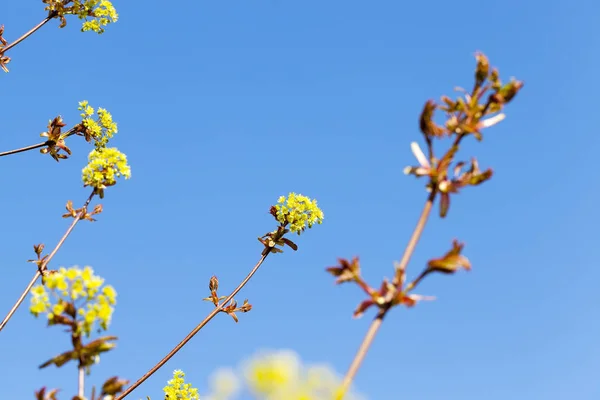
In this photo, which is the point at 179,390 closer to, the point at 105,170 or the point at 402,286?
the point at 105,170

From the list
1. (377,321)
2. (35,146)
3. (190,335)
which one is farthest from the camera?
(35,146)

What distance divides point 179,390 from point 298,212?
270cm

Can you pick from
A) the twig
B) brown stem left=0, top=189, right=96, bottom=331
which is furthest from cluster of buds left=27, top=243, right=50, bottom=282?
the twig

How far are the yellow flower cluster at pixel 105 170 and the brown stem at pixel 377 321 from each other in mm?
4011

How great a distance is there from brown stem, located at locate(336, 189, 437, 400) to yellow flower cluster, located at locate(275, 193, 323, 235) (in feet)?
16.3

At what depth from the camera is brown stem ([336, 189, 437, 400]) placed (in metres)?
2.36

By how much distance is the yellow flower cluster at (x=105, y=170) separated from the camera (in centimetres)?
609

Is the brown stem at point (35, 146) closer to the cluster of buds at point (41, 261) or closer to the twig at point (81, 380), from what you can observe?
the cluster of buds at point (41, 261)

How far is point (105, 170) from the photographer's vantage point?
20.1 ft

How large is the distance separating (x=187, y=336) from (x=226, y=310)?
3.45 ft

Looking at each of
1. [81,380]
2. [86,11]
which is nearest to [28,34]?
[86,11]

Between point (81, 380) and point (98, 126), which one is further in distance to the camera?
point (98, 126)

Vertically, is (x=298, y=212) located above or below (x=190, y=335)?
above

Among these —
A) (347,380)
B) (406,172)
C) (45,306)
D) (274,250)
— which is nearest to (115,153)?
(274,250)
